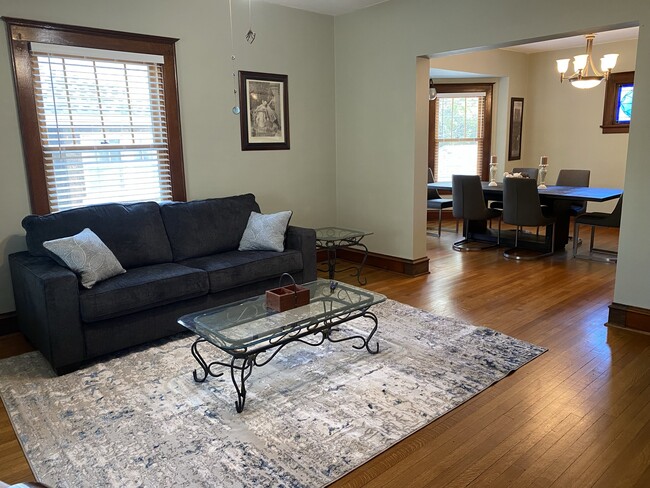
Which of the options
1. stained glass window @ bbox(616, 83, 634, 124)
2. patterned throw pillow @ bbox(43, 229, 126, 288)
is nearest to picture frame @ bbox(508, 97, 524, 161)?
stained glass window @ bbox(616, 83, 634, 124)

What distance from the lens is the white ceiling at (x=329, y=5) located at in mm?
4855

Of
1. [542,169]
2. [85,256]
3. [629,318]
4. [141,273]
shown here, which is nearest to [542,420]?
[629,318]

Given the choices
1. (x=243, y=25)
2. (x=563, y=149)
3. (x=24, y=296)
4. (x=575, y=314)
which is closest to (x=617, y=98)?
(x=563, y=149)

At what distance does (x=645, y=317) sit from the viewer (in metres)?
3.56

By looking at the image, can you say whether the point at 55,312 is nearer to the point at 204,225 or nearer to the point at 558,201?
the point at 204,225

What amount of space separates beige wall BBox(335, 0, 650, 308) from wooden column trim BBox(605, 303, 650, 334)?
53mm

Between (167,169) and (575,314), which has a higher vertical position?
(167,169)

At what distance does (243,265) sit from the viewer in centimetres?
385

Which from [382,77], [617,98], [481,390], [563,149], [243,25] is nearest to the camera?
[481,390]

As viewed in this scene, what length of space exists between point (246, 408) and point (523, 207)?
438cm

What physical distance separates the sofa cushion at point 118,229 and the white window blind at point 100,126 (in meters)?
0.32

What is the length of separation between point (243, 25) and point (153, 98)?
117cm

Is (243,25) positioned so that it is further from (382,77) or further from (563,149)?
(563,149)

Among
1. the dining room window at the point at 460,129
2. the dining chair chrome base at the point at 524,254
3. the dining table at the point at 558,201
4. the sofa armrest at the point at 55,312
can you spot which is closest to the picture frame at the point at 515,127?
the dining room window at the point at 460,129
